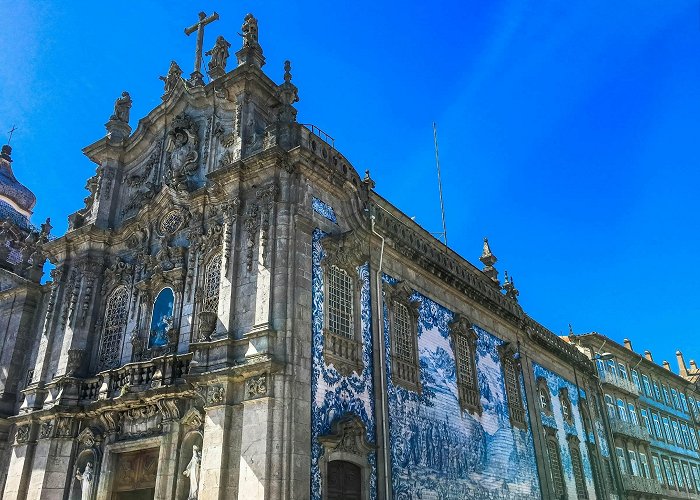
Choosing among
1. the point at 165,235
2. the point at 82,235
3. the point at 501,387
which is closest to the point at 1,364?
the point at 82,235

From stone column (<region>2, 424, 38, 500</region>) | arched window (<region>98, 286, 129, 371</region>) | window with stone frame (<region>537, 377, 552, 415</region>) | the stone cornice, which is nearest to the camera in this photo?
stone column (<region>2, 424, 38, 500</region>)

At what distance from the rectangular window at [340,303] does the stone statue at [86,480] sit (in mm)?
7790

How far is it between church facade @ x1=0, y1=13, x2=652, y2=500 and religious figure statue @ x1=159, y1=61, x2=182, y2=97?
7 cm

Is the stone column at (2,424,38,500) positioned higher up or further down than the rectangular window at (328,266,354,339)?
further down

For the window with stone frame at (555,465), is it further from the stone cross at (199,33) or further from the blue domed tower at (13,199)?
the blue domed tower at (13,199)

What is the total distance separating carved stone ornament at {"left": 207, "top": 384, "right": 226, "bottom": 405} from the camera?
14.6 metres

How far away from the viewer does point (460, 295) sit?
23.6 meters

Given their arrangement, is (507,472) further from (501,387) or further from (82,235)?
(82,235)

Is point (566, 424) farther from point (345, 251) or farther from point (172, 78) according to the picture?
point (172, 78)

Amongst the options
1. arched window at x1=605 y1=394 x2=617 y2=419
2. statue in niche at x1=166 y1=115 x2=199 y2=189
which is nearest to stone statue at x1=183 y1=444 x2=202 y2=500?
statue in niche at x1=166 y1=115 x2=199 y2=189

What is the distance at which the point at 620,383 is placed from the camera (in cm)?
3909

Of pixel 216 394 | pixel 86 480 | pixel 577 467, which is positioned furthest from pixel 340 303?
pixel 577 467

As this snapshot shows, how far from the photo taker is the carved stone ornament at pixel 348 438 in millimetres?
14633

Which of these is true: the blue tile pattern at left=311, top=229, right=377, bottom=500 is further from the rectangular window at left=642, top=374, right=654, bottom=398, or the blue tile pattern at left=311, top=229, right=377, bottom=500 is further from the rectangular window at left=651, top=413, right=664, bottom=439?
the rectangular window at left=642, top=374, right=654, bottom=398
